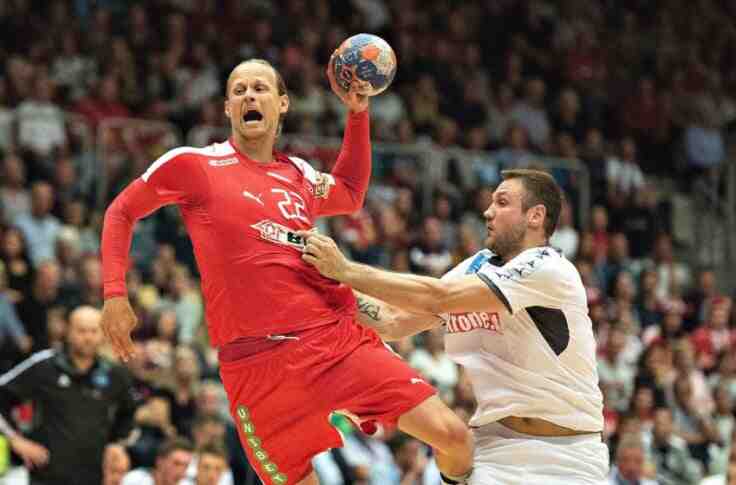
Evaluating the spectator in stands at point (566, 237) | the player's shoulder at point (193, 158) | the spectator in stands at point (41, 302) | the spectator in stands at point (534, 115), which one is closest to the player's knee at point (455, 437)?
the player's shoulder at point (193, 158)

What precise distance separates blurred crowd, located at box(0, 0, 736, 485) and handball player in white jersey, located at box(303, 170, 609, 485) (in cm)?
419

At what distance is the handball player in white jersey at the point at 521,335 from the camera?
261 inches

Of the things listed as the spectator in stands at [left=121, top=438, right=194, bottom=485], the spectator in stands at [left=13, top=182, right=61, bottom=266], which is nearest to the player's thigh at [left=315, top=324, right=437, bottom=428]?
the spectator in stands at [left=121, top=438, right=194, bottom=485]

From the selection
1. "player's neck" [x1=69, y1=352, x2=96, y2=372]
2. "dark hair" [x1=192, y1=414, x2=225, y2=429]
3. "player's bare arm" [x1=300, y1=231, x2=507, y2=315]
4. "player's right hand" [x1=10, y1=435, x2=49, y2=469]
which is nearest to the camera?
"player's bare arm" [x1=300, y1=231, x2=507, y2=315]

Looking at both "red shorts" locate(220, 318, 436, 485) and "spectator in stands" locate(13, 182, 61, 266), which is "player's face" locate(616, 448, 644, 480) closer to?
"red shorts" locate(220, 318, 436, 485)

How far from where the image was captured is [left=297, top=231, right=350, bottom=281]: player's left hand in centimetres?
657

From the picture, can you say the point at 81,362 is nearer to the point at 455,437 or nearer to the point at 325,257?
the point at 325,257

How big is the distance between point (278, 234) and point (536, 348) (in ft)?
4.54

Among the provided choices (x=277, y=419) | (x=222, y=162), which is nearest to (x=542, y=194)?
(x=222, y=162)

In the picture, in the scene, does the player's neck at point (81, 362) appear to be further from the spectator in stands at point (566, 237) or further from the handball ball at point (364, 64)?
the spectator in stands at point (566, 237)

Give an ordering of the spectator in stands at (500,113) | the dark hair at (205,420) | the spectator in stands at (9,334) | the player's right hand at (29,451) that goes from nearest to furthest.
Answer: the player's right hand at (29,451) < the dark hair at (205,420) < the spectator in stands at (9,334) < the spectator in stands at (500,113)

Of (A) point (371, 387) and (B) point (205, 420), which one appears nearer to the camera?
(A) point (371, 387)

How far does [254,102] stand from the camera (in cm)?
705

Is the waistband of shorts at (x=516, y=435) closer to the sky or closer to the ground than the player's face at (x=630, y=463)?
closer to the sky
